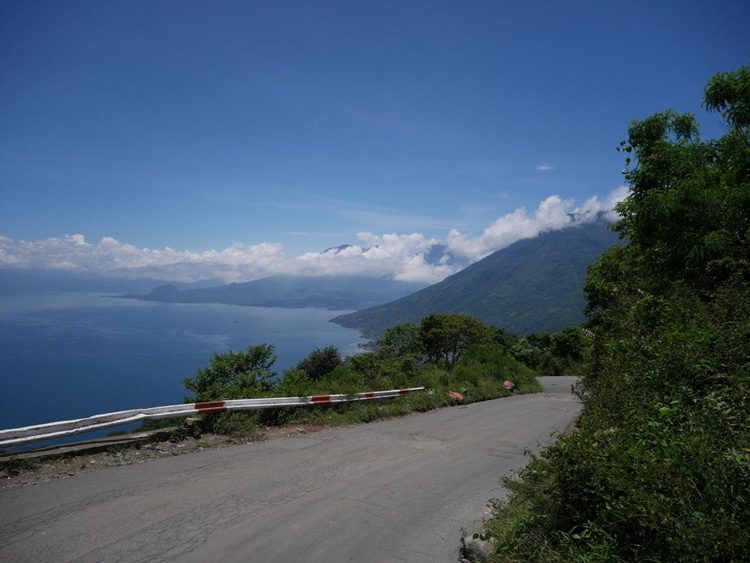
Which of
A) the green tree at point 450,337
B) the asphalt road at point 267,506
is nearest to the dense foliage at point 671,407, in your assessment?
the asphalt road at point 267,506

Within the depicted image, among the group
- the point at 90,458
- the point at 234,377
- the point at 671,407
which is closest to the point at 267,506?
the point at 90,458

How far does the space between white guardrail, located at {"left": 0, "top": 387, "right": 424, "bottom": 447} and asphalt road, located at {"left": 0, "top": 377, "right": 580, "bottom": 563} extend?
871mm

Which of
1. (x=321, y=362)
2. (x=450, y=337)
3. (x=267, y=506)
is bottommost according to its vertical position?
(x=321, y=362)

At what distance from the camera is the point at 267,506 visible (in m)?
5.43

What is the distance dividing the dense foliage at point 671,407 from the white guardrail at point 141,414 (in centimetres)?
588

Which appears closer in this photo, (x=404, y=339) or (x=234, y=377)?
(x=234, y=377)

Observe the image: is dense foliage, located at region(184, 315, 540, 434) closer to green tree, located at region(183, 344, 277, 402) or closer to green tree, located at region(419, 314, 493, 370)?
green tree, located at region(183, 344, 277, 402)

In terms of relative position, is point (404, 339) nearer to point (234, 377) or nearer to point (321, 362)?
point (321, 362)

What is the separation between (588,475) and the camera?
12.3 ft

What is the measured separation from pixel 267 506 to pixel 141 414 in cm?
359

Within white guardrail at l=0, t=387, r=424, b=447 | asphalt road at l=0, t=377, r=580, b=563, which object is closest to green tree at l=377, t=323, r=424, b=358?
white guardrail at l=0, t=387, r=424, b=447

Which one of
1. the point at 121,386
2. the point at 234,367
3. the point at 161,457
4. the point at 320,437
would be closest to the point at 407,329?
the point at 234,367

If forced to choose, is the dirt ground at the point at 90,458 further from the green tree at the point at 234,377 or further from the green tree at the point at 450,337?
the green tree at the point at 450,337

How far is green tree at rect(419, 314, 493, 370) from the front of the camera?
37.3 meters
